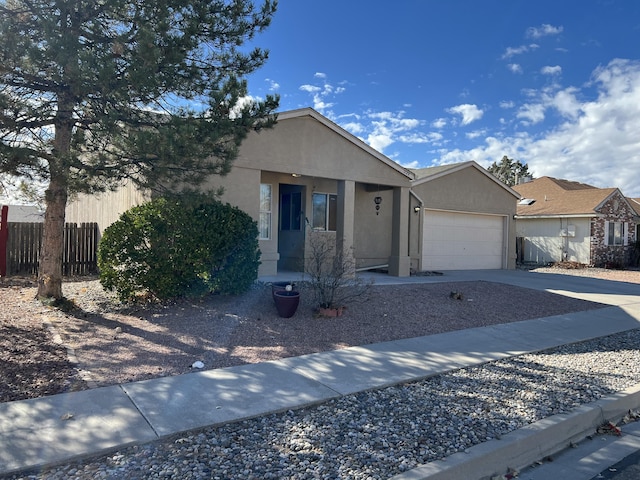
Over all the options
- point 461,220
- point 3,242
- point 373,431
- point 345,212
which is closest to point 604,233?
point 461,220

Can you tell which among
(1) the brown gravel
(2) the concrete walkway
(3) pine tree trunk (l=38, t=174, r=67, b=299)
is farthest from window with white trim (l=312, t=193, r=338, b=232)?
(3) pine tree trunk (l=38, t=174, r=67, b=299)

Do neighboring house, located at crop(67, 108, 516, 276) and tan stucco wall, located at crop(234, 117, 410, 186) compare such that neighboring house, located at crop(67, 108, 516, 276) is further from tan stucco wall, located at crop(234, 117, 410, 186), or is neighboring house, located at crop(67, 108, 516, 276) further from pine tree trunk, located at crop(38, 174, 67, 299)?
pine tree trunk, located at crop(38, 174, 67, 299)

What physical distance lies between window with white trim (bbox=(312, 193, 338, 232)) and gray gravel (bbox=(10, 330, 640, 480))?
8.66 metres

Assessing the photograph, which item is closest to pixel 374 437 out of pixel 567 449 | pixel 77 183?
pixel 567 449

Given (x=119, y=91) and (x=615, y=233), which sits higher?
(x=119, y=91)

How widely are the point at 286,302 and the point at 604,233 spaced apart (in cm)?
2225

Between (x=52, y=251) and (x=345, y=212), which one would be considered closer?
(x=52, y=251)

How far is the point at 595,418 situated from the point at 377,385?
2.36m

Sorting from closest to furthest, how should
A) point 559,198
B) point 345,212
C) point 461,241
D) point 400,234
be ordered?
point 345,212, point 400,234, point 461,241, point 559,198

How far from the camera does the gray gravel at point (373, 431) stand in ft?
11.0

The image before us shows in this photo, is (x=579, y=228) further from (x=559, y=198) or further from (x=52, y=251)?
(x=52, y=251)

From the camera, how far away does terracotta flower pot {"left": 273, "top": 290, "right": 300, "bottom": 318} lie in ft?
26.2

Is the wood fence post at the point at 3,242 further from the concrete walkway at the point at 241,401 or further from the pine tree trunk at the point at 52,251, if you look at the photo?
the concrete walkway at the point at 241,401

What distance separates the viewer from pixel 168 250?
8133 mm
